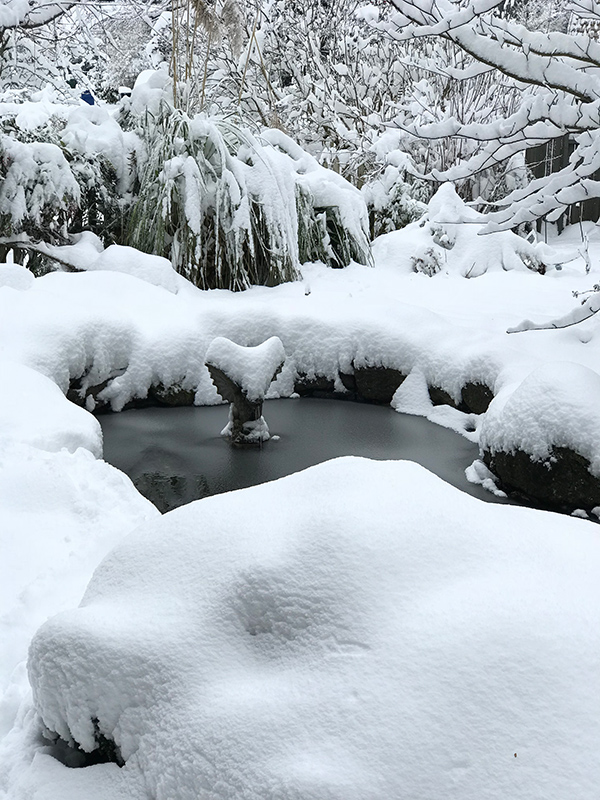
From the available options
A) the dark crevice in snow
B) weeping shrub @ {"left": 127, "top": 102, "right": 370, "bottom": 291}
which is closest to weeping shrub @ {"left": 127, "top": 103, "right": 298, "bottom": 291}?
weeping shrub @ {"left": 127, "top": 102, "right": 370, "bottom": 291}

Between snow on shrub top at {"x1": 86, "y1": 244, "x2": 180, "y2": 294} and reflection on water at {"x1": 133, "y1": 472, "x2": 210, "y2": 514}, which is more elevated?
snow on shrub top at {"x1": 86, "y1": 244, "x2": 180, "y2": 294}

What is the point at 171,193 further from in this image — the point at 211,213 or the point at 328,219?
the point at 328,219

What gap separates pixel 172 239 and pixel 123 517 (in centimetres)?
346

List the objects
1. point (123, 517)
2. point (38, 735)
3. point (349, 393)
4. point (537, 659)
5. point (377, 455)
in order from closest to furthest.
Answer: point (537, 659)
point (38, 735)
point (123, 517)
point (377, 455)
point (349, 393)

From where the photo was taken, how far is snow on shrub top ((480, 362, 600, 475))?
3242 millimetres

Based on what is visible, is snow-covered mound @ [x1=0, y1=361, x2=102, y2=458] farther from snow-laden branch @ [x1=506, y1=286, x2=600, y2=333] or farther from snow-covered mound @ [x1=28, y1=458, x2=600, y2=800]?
snow-laden branch @ [x1=506, y1=286, x2=600, y2=333]

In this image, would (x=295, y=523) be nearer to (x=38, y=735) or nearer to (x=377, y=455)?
(x=38, y=735)

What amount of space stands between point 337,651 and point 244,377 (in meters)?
2.72

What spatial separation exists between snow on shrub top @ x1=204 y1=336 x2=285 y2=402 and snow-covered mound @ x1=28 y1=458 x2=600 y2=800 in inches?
90.0

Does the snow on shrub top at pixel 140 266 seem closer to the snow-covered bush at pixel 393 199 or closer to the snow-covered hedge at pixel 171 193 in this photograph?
the snow-covered hedge at pixel 171 193

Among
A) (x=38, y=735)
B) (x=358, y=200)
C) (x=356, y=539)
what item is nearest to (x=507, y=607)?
(x=356, y=539)

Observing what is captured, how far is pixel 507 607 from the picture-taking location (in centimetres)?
120

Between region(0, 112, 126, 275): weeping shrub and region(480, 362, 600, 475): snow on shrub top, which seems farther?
region(0, 112, 126, 275): weeping shrub

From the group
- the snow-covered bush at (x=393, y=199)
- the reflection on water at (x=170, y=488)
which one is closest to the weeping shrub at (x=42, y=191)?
the reflection on water at (x=170, y=488)
